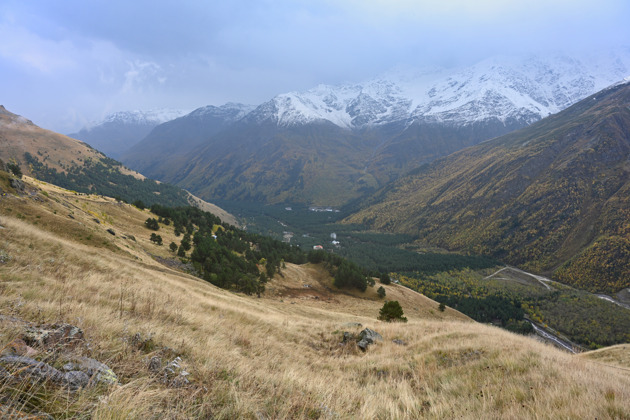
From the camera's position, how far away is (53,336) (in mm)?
3781

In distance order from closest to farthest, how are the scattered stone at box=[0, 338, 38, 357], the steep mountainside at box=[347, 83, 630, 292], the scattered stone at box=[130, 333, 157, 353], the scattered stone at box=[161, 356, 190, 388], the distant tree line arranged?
the scattered stone at box=[0, 338, 38, 357], the scattered stone at box=[161, 356, 190, 388], the scattered stone at box=[130, 333, 157, 353], the steep mountainside at box=[347, 83, 630, 292], the distant tree line

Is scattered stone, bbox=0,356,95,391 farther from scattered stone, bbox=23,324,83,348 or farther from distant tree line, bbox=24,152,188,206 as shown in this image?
distant tree line, bbox=24,152,188,206

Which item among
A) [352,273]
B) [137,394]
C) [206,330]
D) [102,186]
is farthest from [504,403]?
[102,186]

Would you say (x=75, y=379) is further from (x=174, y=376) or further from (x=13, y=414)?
(x=174, y=376)

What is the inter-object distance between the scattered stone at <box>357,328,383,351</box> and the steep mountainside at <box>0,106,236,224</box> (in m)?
154

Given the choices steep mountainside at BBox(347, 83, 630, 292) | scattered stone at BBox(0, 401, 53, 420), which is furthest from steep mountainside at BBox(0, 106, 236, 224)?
steep mountainside at BBox(347, 83, 630, 292)

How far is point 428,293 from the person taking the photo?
95062mm

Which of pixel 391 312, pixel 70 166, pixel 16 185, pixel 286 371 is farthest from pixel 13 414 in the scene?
pixel 70 166

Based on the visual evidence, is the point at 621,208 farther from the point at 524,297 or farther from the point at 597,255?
the point at 524,297

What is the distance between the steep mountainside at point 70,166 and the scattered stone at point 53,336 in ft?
512

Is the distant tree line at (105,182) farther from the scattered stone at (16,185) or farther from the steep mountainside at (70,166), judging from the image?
the scattered stone at (16,185)

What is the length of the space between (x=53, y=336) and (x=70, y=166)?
209648mm

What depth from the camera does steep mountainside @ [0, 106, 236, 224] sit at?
139 meters

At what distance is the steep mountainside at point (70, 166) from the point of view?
13900 centimetres
